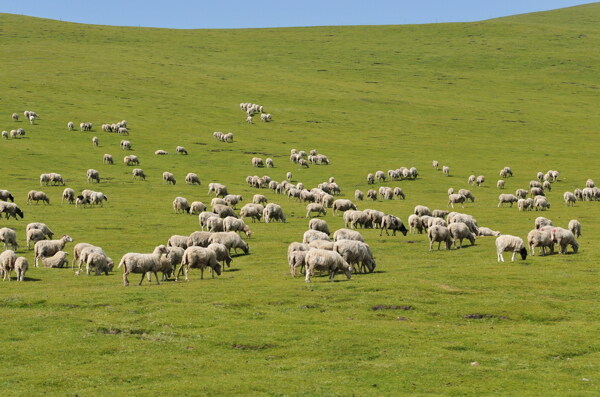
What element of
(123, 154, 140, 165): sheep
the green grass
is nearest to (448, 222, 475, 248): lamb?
the green grass

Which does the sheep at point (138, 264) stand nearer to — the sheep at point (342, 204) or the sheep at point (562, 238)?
the sheep at point (562, 238)

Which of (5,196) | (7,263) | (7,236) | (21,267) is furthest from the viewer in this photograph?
(5,196)

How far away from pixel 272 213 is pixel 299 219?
2.61m

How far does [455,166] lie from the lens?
9281cm

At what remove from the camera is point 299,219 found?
5756 cm

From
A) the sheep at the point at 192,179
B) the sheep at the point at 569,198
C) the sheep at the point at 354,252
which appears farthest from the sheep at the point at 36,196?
the sheep at the point at 569,198

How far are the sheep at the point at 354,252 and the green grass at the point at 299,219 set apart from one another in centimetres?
96

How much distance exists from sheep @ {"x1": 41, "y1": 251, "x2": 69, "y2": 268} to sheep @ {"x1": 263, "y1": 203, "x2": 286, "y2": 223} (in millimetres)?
19290

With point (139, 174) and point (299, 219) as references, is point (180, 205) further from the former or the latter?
point (139, 174)

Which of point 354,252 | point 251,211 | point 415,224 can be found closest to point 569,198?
point 415,224

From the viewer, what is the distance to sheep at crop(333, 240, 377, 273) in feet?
117

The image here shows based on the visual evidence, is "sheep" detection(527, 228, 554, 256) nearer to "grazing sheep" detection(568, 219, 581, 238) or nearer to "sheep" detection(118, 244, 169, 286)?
"grazing sheep" detection(568, 219, 581, 238)

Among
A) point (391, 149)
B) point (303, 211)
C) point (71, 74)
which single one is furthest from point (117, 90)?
point (303, 211)

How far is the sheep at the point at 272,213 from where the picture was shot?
55.8 metres
